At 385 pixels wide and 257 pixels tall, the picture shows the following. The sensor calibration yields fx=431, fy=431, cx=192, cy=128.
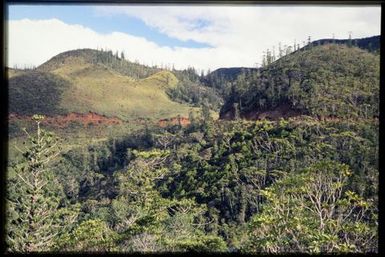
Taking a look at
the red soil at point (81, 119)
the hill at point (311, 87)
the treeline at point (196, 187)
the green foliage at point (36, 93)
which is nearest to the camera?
the treeline at point (196, 187)

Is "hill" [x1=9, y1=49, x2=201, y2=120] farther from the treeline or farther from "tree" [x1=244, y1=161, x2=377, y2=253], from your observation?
Answer: "tree" [x1=244, y1=161, x2=377, y2=253]

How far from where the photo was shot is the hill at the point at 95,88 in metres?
26.0

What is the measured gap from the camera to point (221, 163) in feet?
48.8

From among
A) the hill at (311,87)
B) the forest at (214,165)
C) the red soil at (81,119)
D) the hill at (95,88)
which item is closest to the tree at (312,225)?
the forest at (214,165)

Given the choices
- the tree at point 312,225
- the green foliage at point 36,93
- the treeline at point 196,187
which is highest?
the green foliage at point 36,93

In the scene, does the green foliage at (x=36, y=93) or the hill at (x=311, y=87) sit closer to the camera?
the hill at (x=311, y=87)

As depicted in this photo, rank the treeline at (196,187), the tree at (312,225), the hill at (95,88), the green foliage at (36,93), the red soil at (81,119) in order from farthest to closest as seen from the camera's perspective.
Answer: the hill at (95,88) → the red soil at (81,119) → the green foliage at (36,93) → the treeline at (196,187) → the tree at (312,225)

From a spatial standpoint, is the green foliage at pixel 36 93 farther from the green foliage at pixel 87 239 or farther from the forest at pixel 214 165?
the green foliage at pixel 87 239

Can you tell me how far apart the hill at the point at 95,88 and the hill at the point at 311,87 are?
7.59 meters

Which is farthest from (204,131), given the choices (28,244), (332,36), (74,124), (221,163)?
(28,244)

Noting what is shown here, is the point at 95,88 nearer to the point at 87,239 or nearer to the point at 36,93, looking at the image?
the point at 36,93

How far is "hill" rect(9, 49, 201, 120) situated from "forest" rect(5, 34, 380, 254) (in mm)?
147

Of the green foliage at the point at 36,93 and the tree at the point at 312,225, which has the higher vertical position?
the green foliage at the point at 36,93

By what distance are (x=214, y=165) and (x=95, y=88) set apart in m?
17.8
